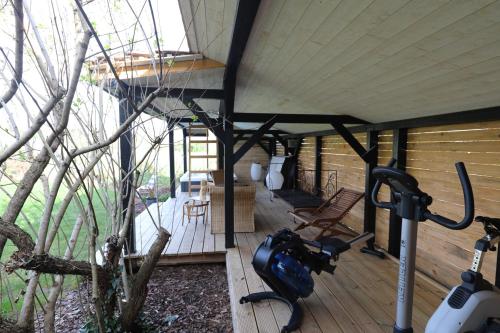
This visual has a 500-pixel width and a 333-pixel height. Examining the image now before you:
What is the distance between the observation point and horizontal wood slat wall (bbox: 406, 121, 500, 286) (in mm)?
2422

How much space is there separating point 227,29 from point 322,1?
104 centimetres

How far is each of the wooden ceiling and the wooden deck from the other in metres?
1.86

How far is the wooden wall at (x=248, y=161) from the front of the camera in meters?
10.8

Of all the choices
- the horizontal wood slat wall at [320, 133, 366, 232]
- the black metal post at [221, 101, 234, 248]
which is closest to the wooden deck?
the black metal post at [221, 101, 234, 248]

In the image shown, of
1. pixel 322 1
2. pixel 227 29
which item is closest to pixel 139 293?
pixel 227 29

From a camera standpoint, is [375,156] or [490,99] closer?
[490,99]

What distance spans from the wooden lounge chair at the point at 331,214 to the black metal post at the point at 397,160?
0.56 metres

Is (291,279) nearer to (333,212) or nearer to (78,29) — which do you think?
(78,29)

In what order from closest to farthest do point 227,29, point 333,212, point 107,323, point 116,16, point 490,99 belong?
point 116,16 → point 490,99 → point 107,323 → point 227,29 → point 333,212

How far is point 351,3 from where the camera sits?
4.83 ft

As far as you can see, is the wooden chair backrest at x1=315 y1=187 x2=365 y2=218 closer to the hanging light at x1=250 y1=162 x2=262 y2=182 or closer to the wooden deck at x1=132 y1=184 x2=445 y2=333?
the wooden deck at x1=132 y1=184 x2=445 y2=333

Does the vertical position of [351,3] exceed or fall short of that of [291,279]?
it exceeds it

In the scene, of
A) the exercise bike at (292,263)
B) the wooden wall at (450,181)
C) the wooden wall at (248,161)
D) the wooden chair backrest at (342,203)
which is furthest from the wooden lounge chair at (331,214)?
the wooden wall at (248,161)

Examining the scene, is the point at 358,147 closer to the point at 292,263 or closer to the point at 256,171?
the point at 292,263
